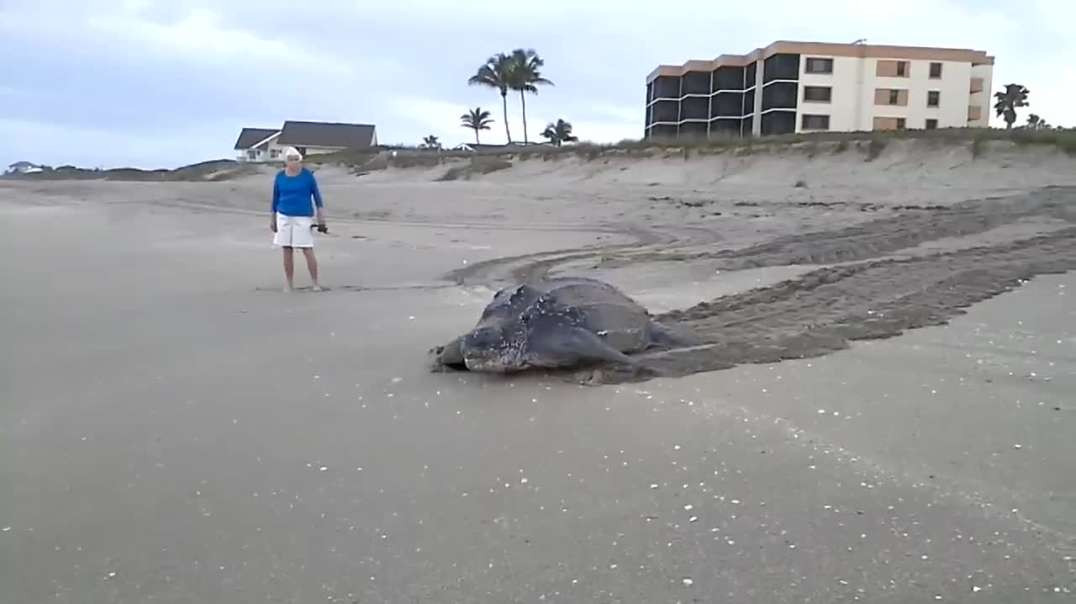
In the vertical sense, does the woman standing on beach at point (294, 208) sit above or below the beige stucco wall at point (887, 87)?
below

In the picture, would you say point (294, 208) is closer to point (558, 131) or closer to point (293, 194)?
point (293, 194)

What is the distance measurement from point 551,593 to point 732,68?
52.0 m

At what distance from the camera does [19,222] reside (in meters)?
12.9

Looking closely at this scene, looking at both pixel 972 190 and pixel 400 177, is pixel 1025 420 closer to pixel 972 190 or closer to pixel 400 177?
pixel 972 190

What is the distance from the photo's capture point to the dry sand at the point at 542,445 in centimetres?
234

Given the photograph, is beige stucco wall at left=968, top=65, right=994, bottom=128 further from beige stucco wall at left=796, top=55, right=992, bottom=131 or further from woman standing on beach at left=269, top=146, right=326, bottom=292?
woman standing on beach at left=269, top=146, right=326, bottom=292

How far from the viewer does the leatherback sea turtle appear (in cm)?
430

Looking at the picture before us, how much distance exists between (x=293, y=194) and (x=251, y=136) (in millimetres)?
68325

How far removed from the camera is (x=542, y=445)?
3336 mm

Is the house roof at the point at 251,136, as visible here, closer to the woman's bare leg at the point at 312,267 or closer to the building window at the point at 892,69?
the building window at the point at 892,69

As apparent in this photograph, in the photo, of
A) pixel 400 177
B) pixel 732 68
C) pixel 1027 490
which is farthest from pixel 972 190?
pixel 732 68

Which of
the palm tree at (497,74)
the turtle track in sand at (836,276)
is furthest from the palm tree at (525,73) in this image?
the turtle track in sand at (836,276)

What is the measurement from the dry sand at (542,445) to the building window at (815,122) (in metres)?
39.7

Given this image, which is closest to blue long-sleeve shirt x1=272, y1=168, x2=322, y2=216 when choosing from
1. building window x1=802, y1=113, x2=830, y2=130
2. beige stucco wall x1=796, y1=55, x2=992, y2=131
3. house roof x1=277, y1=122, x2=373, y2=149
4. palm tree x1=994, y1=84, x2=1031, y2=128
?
beige stucco wall x1=796, y1=55, x2=992, y2=131
